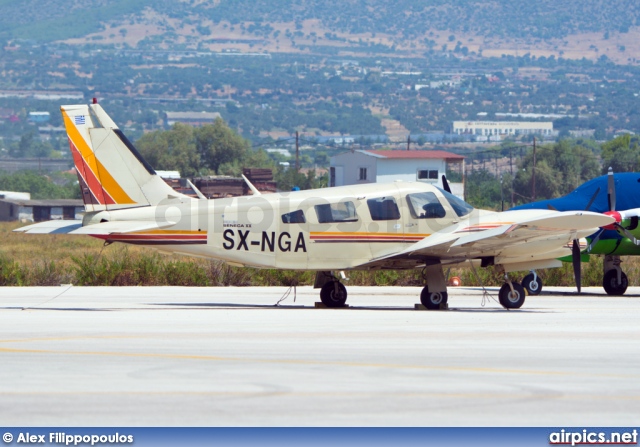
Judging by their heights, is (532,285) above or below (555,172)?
below

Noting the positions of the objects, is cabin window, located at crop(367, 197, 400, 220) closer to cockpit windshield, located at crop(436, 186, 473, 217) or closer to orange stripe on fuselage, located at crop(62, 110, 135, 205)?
cockpit windshield, located at crop(436, 186, 473, 217)

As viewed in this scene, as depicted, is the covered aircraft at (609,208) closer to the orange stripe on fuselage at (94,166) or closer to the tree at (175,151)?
the orange stripe on fuselage at (94,166)

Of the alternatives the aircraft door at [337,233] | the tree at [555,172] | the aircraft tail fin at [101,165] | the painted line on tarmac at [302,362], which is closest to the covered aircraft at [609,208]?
the aircraft door at [337,233]

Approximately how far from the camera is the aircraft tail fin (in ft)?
59.3

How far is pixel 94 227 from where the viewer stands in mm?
17375

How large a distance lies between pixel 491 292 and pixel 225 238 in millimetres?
8743

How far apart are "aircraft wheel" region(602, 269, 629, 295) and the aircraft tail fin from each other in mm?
11968

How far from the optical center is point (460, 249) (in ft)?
60.8

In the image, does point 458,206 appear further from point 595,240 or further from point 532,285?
point 532,285

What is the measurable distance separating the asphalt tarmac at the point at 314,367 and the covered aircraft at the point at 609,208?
5267 millimetres

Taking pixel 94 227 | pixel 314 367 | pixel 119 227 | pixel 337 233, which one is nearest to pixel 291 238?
pixel 337 233

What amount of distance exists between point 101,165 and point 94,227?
1337 mm

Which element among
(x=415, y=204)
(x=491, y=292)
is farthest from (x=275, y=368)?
(x=491, y=292)

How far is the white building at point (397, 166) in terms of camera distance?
103375mm
